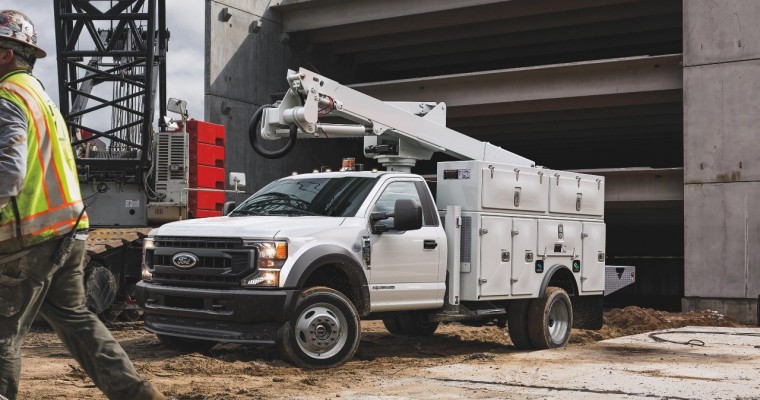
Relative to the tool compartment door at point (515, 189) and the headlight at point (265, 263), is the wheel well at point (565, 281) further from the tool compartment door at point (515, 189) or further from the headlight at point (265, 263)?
the headlight at point (265, 263)

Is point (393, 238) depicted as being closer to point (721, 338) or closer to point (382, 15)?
point (721, 338)

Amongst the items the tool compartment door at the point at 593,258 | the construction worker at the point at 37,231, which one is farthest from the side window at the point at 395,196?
the construction worker at the point at 37,231

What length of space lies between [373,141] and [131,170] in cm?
536

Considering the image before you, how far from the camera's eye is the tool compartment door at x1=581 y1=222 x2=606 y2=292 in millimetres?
12578

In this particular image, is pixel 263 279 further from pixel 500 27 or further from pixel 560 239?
pixel 500 27

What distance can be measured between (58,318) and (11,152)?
3.19 feet

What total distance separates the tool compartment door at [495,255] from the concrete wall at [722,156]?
9.61 meters

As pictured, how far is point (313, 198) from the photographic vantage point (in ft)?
34.0

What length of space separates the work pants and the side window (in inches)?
204

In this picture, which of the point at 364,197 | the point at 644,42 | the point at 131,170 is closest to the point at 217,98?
the point at 131,170

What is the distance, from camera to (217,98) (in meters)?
24.2

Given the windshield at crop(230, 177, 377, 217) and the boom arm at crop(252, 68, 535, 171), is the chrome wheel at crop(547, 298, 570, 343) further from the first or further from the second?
the windshield at crop(230, 177, 377, 217)

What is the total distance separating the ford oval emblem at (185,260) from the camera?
9.37 m

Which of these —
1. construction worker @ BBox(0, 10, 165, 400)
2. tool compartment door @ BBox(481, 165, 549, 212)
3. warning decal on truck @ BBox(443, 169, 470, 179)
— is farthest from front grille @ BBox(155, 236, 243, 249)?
construction worker @ BBox(0, 10, 165, 400)
